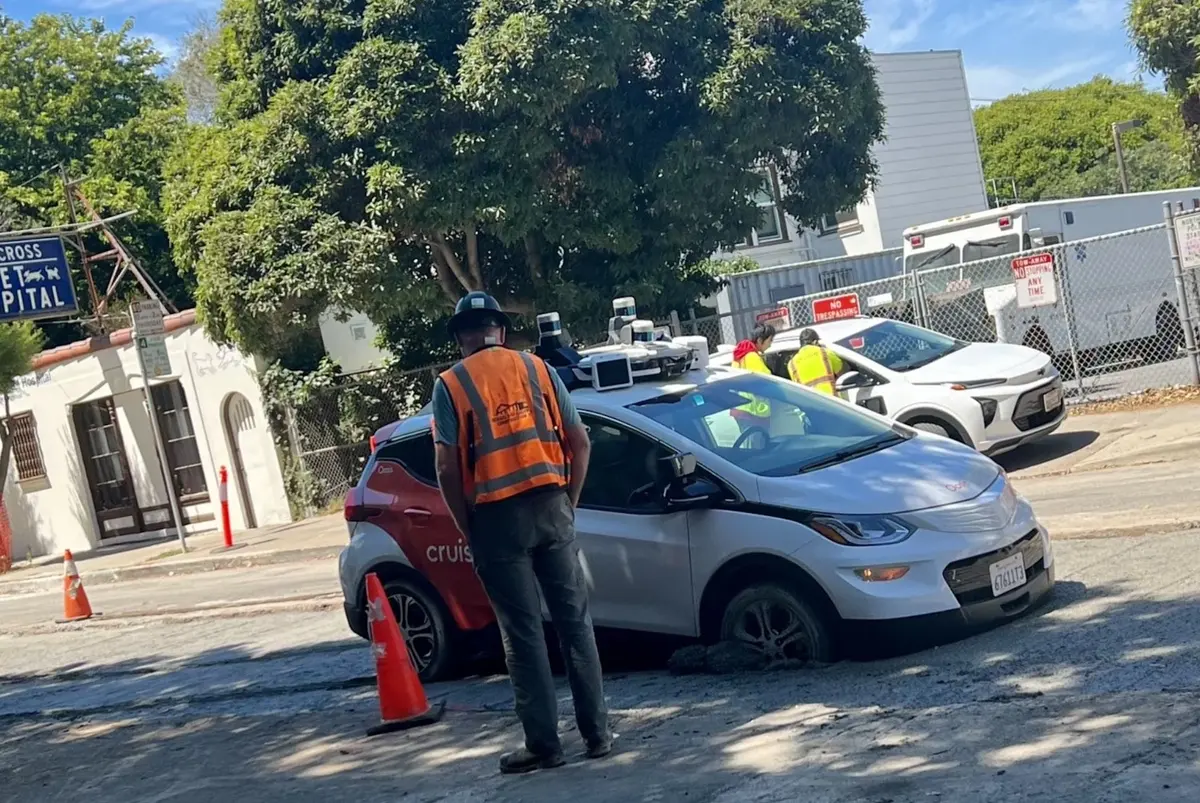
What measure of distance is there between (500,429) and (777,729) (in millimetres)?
1679

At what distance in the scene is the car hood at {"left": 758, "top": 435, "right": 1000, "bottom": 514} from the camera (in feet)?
22.2

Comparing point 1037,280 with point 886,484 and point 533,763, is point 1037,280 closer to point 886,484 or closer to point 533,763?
point 886,484

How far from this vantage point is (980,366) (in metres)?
14.0

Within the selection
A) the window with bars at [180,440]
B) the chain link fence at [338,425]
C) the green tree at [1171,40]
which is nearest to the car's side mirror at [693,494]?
the chain link fence at [338,425]

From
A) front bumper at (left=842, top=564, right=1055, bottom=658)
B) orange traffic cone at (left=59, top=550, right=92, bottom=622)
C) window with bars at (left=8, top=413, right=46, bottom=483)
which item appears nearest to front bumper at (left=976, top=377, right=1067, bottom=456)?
front bumper at (left=842, top=564, right=1055, bottom=658)

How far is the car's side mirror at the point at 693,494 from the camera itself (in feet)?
22.9

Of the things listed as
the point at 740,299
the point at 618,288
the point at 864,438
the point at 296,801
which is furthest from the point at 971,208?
the point at 296,801

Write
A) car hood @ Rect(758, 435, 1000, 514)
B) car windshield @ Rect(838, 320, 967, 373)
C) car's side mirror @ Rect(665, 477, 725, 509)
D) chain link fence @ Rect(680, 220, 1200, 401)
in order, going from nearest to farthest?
car hood @ Rect(758, 435, 1000, 514)
car's side mirror @ Rect(665, 477, 725, 509)
car windshield @ Rect(838, 320, 967, 373)
chain link fence @ Rect(680, 220, 1200, 401)

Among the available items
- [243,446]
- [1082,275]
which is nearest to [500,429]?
[1082,275]

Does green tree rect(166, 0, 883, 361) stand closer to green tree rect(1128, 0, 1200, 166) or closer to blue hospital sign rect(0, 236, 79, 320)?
blue hospital sign rect(0, 236, 79, 320)

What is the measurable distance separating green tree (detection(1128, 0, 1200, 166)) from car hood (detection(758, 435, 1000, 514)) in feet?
59.9

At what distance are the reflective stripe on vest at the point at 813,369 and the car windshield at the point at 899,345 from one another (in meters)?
1.13

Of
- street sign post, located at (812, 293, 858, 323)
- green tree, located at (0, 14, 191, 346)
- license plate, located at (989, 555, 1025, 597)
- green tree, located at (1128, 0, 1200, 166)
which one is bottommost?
license plate, located at (989, 555, 1025, 597)

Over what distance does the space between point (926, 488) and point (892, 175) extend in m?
31.7
